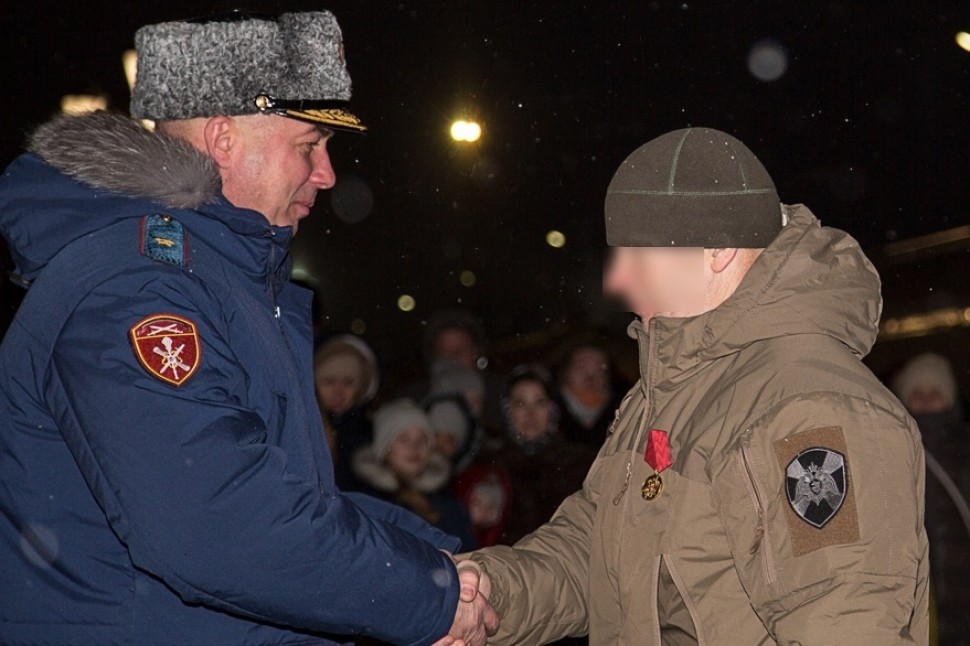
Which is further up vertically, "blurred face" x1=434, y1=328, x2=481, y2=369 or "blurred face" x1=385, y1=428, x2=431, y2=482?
"blurred face" x1=434, y1=328, x2=481, y2=369

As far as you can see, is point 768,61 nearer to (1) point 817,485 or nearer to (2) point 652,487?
(2) point 652,487

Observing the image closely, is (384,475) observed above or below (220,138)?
below

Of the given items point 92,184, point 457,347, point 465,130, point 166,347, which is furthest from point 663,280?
point 465,130

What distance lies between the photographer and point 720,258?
2.50 metres

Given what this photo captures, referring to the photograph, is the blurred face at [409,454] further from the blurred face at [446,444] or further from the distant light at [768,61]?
the distant light at [768,61]

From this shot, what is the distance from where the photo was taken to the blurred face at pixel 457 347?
7387 millimetres

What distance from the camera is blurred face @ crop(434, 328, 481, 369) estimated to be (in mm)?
7387

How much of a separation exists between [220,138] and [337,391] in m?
3.01

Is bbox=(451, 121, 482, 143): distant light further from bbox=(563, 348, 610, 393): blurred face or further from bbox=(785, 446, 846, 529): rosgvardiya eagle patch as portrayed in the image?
bbox=(785, 446, 846, 529): rosgvardiya eagle patch

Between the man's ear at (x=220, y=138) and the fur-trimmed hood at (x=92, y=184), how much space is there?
249mm

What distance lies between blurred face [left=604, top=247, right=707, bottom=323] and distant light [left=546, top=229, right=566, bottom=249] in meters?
14.9

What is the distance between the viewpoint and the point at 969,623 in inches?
181

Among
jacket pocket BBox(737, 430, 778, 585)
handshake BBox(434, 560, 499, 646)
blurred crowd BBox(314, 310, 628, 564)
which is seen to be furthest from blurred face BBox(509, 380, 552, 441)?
jacket pocket BBox(737, 430, 778, 585)

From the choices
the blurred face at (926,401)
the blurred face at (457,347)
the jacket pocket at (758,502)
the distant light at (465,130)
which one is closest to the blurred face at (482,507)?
the blurred face at (457,347)
